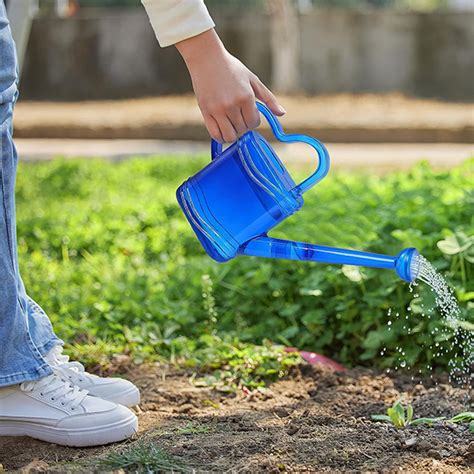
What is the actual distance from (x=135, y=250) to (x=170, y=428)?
219 centimetres

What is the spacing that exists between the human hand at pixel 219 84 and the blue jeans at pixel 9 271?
0.38m

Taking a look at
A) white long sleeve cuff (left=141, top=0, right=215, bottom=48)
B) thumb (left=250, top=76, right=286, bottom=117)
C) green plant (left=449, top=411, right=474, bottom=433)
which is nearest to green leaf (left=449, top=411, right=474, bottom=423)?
green plant (left=449, top=411, right=474, bottom=433)

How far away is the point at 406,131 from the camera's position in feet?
32.3

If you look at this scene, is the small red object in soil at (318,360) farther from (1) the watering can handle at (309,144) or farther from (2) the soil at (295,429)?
(1) the watering can handle at (309,144)

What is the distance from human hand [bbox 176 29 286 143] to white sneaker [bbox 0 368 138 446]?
2.35 feet

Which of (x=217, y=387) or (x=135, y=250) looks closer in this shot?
(x=217, y=387)

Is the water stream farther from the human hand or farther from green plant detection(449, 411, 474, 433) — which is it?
the human hand

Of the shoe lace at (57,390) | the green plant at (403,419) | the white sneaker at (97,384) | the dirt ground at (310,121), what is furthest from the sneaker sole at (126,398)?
the dirt ground at (310,121)

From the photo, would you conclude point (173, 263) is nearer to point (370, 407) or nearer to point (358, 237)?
point (358, 237)

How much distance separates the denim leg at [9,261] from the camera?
2.21 m

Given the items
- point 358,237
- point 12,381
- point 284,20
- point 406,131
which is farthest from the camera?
point 284,20

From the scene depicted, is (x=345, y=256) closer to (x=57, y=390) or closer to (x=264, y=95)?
(x=264, y=95)

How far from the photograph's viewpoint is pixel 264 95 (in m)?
2.26

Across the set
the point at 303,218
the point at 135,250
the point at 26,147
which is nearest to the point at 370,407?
the point at 303,218
